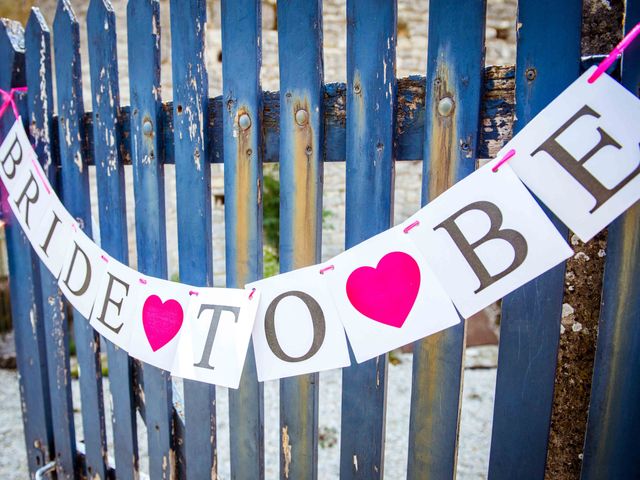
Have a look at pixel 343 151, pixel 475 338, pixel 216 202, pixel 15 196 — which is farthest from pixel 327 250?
pixel 343 151


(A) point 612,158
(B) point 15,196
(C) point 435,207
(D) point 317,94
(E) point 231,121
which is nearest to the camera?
(A) point 612,158

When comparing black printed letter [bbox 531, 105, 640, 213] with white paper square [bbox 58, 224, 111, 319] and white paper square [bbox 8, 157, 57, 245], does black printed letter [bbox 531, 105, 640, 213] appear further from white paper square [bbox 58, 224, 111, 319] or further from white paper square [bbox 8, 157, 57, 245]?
white paper square [bbox 8, 157, 57, 245]

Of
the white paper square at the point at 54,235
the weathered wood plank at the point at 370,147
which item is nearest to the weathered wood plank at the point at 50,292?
the white paper square at the point at 54,235

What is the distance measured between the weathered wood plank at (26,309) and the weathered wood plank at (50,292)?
1.4 inches

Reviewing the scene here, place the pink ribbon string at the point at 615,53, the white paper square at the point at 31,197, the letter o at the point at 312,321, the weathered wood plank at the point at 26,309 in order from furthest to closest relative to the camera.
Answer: the weathered wood plank at the point at 26,309 → the white paper square at the point at 31,197 → the letter o at the point at 312,321 → the pink ribbon string at the point at 615,53

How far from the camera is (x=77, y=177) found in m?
1.42

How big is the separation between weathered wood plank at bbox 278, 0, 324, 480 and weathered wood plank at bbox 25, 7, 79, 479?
99 centimetres

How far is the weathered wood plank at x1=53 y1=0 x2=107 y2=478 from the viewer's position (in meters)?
1.36

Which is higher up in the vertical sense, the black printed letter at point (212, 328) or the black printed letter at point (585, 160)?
the black printed letter at point (585, 160)

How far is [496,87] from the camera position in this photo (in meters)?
0.83

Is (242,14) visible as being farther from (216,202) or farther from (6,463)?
(216,202)

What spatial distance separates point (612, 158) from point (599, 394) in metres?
0.47

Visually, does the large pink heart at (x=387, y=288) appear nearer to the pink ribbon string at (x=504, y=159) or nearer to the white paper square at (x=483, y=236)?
the white paper square at (x=483, y=236)

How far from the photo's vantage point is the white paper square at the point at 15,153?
1.44m
